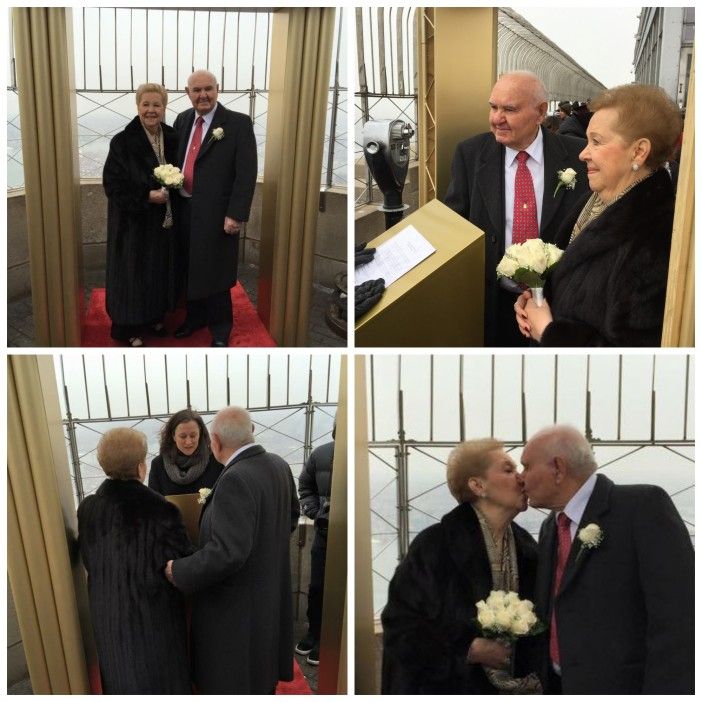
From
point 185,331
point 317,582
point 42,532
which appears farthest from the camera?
point 185,331

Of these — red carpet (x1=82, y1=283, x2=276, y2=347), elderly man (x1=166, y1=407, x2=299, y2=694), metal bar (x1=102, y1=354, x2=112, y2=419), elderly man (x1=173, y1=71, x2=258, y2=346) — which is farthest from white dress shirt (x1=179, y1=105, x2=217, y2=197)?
elderly man (x1=166, y1=407, x2=299, y2=694)

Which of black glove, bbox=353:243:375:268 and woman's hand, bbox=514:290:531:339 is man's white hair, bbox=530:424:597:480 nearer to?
woman's hand, bbox=514:290:531:339

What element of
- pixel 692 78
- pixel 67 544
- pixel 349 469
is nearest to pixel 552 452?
pixel 349 469

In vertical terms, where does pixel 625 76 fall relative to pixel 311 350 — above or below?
above

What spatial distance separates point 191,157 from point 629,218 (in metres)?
1.59

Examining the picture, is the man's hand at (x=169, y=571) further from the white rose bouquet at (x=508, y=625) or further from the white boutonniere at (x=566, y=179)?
the white boutonniere at (x=566, y=179)

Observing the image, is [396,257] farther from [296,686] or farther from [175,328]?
[296,686]

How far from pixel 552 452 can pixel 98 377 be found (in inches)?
60.2

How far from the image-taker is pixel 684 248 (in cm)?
228

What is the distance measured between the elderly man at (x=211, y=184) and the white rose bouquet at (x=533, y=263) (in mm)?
1153

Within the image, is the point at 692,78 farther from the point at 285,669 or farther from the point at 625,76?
the point at 285,669

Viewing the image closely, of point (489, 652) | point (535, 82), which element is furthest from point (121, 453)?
point (535, 82)

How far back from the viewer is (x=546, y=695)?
2.60 meters

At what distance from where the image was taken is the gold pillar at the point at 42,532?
8.60 feet
